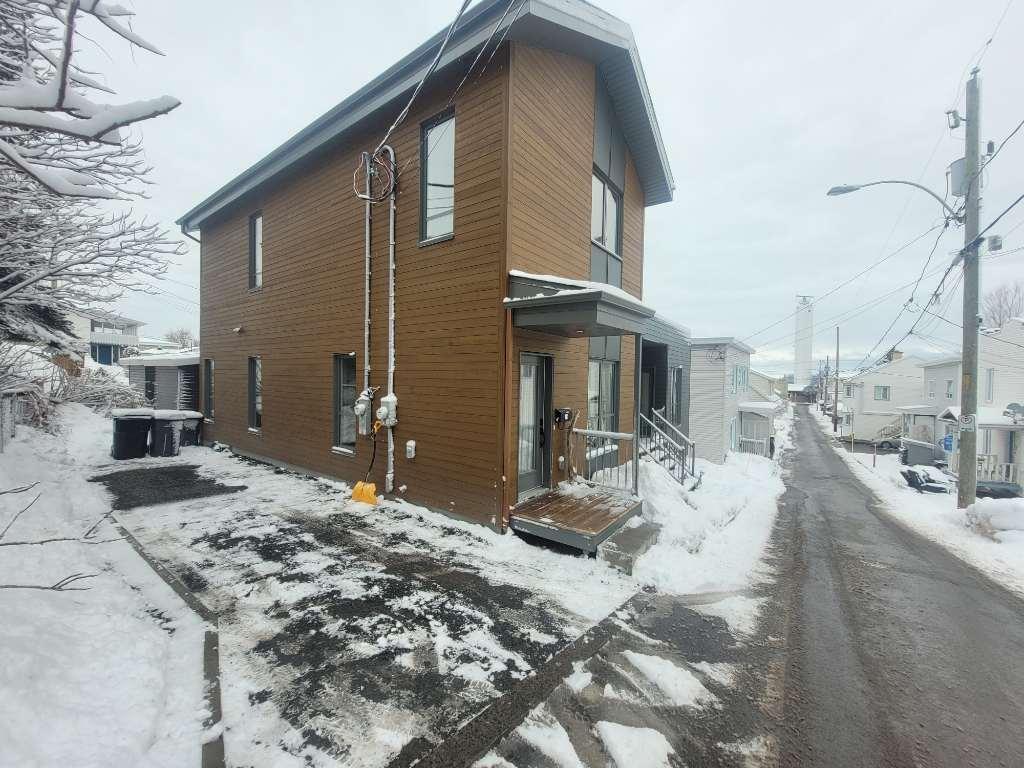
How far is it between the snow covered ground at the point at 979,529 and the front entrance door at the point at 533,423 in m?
5.95

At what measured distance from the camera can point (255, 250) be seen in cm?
1059

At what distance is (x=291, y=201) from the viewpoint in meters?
9.15

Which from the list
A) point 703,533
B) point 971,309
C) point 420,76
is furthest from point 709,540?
point 420,76

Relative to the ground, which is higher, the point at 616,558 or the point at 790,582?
the point at 616,558

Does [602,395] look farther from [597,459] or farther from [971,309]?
[971,309]

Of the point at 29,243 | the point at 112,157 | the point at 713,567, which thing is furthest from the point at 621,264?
the point at 29,243

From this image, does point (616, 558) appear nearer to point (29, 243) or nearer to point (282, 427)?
point (29, 243)

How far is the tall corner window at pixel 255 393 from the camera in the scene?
34.4ft

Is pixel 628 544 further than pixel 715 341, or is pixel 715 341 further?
pixel 715 341

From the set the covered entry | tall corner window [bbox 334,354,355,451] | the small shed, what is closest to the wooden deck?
the covered entry

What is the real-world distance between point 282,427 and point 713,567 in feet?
29.3

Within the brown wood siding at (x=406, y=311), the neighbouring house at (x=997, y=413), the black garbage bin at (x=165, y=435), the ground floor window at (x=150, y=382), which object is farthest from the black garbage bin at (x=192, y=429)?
the neighbouring house at (x=997, y=413)

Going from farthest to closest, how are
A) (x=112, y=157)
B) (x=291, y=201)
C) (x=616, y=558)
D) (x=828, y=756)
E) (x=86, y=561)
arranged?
(x=291, y=201) < (x=616, y=558) < (x=86, y=561) < (x=112, y=157) < (x=828, y=756)

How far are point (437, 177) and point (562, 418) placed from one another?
14.4 ft
